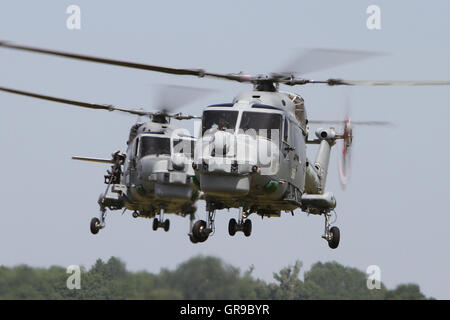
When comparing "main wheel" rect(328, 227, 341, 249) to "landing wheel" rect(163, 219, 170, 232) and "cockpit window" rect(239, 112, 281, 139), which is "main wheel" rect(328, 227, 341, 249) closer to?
"cockpit window" rect(239, 112, 281, 139)

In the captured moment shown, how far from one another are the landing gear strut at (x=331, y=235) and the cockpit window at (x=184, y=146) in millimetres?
8024

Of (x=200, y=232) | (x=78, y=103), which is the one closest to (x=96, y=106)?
(x=78, y=103)

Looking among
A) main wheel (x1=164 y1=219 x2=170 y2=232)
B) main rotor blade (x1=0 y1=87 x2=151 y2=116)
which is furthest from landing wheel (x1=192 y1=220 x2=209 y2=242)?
main wheel (x1=164 y1=219 x2=170 y2=232)

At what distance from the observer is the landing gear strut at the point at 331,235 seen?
31141 mm

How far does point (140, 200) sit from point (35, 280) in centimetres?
495

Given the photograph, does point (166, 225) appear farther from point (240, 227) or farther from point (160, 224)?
point (240, 227)

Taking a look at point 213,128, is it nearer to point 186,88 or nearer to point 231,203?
point 231,203

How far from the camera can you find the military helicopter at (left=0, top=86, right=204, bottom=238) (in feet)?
123

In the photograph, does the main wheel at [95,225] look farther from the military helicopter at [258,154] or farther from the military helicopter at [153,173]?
the military helicopter at [258,154]

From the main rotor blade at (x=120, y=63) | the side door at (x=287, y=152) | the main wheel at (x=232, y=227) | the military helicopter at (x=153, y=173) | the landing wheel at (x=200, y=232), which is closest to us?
the main rotor blade at (x=120, y=63)

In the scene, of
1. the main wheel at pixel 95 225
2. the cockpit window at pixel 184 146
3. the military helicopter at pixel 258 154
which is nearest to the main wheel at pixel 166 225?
the main wheel at pixel 95 225
